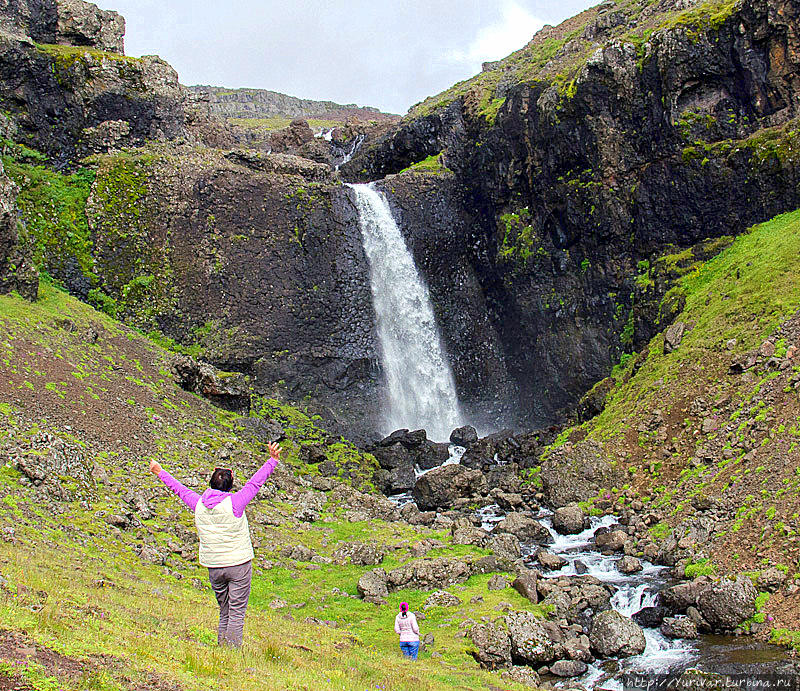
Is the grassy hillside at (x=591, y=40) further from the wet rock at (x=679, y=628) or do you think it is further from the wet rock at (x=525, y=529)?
the wet rock at (x=679, y=628)

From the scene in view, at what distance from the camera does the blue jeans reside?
13070 millimetres

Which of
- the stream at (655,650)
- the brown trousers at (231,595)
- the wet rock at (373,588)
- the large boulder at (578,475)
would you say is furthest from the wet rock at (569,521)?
the brown trousers at (231,595)

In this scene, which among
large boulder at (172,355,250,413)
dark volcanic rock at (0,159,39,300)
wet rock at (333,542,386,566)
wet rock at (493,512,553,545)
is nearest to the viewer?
wet rock at (333,542,386,566)

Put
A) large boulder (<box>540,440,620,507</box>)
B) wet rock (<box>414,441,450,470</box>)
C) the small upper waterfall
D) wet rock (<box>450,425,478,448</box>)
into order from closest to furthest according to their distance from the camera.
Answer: large boulder (<box>540,440,620,507</box>)
wet rock (<box>414,441,450,470</box>)
wet rock (<box>450,425,478,448</box>)
the small upper waterfall

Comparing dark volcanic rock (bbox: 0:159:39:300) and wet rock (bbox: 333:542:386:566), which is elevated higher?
dark volcanic rock (bbox: 0:159:39:300)

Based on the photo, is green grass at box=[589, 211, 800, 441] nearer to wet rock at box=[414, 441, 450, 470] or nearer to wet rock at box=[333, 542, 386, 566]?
wet rock at box=[414, 441, 450, 470]

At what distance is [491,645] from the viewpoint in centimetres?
1405

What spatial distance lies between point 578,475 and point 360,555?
1081 cm

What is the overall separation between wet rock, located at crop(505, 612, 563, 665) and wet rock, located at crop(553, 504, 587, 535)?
27.5 ft

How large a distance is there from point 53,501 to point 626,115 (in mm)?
32456

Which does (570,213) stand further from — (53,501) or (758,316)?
(53,501)

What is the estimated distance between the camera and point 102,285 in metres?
34.3

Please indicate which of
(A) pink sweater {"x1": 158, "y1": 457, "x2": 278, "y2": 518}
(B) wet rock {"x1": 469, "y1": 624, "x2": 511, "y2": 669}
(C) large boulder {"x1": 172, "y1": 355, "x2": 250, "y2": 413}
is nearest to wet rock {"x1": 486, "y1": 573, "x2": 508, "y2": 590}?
(B) wet rock {"x1": 469, "y1": 624, "x2": 511, "y2": 669}

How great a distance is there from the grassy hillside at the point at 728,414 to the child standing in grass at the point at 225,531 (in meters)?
12.3
